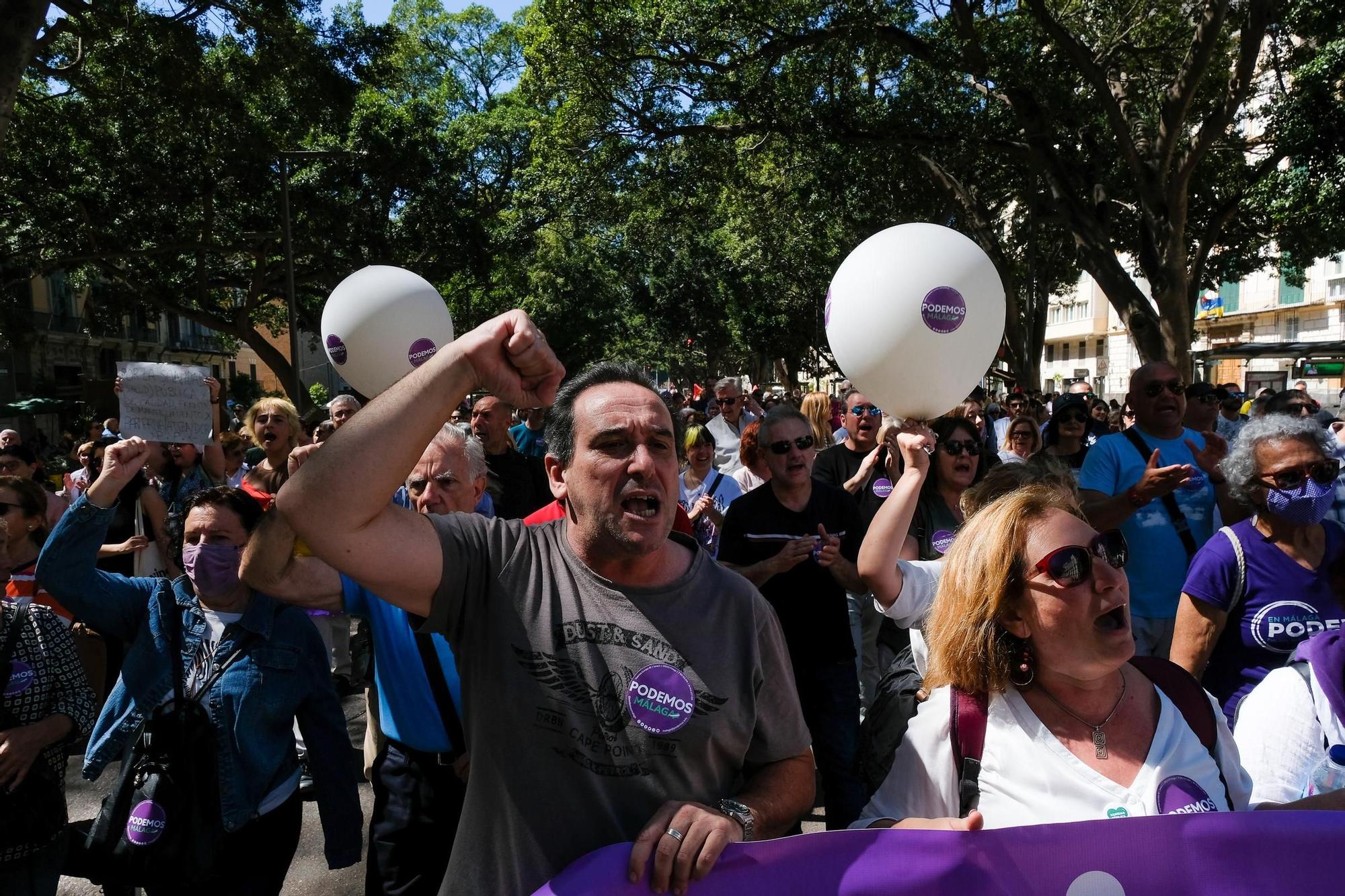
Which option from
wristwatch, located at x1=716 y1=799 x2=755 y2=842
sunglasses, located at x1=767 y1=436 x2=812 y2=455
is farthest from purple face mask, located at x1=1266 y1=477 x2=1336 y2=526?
wristwatch, located at x1=716 y1=799 x2=755 y2=842

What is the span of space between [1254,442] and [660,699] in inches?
106

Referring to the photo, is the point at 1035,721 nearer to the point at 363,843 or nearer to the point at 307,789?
the point at 363,843

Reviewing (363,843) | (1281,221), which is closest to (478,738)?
(363,843)

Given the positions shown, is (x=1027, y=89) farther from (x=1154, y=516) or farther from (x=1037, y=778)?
(x=1037, y=778)

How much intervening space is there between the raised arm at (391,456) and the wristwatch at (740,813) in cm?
68

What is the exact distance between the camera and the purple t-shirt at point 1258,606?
10.1 feet

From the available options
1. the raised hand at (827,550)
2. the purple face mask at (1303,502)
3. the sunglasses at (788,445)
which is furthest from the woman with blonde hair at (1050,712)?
the sunglasses at (788,445)

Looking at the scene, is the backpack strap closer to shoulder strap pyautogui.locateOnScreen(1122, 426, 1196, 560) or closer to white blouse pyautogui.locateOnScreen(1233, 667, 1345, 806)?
white blouse pyautogui.locateOnScreen(1233, 667, 1345, 806)

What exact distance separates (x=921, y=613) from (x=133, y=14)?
11.6 metres

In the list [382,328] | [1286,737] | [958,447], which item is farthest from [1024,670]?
[382,328]

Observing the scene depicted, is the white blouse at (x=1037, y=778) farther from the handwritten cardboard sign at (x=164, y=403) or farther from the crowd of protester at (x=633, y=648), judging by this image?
the handwritten cardboard sign at (x=164, y=403)

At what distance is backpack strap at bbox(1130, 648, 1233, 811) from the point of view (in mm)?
2107

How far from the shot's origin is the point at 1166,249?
38.9ft

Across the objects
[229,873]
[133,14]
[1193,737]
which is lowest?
[229,873]
